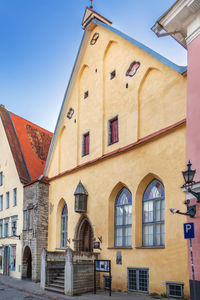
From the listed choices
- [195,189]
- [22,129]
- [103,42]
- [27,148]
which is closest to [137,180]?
[195,189]

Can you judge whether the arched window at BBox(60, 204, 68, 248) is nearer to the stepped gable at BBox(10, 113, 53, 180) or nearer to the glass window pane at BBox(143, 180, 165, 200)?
the stepped gable at BBox(10, 113, 53, 180)

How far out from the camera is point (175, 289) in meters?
11.6

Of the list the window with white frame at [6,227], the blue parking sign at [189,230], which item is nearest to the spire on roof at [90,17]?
the blue parking sign at [189,230]

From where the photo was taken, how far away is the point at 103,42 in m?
18.6

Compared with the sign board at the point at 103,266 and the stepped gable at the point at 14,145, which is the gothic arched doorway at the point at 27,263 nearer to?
the stepped gable at the point at 14,145

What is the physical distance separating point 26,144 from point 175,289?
60.7ft

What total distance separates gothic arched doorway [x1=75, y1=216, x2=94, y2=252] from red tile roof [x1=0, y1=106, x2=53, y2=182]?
730 cm

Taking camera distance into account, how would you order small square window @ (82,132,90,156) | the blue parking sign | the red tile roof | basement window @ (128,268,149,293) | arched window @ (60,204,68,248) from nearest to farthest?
the blue parking sign → basement window @ (128,268,149,293) → small square window @ (82,132,90,156) → arched window @ (60,204,68,248) → the red tile roof

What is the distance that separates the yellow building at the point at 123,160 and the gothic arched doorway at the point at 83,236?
0.05m

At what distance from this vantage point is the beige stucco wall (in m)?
22.6

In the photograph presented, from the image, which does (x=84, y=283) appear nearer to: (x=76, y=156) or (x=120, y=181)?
(x=120, y=181)

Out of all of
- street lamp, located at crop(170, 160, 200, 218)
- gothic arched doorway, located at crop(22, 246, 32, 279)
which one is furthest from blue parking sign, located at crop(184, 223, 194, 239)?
gothic arched doorway, located at crop(22, 246, 32, 279)

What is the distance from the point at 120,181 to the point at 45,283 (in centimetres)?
604

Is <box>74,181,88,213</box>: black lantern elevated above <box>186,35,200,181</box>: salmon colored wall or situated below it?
below
